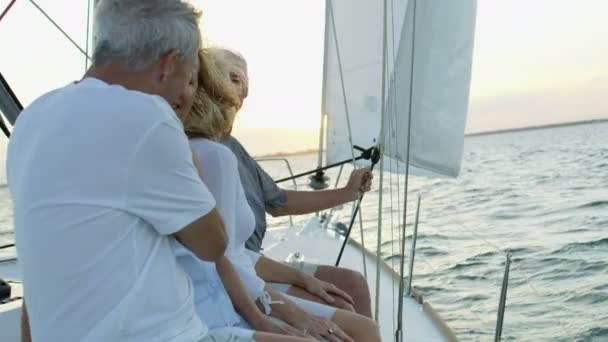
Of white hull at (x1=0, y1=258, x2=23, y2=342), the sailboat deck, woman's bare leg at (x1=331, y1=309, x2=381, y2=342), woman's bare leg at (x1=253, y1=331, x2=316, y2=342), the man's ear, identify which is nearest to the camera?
the man's ear

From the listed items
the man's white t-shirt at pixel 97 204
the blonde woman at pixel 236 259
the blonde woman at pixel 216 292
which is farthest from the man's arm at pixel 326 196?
the man's white t-shirt at pixel 97 204

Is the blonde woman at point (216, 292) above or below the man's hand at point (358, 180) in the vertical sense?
above

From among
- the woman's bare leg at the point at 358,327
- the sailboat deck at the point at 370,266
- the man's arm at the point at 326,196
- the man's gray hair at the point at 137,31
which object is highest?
the man's gray hair at the point at 137,31

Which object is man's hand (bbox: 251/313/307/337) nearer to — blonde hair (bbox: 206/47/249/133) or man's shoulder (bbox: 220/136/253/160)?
blonde hair (bbox: 206/47/249/133)

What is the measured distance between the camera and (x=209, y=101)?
5.46 ft

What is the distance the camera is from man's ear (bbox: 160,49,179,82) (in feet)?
3.70

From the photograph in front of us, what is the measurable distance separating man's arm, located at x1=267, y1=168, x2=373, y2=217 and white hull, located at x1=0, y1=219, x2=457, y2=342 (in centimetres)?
33

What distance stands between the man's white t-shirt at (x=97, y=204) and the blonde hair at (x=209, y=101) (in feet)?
1.77

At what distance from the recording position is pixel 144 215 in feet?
3.46

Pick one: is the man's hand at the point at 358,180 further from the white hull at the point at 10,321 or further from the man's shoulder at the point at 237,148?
the white hull at the point at 10,321

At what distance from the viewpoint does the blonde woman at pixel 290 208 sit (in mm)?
1969

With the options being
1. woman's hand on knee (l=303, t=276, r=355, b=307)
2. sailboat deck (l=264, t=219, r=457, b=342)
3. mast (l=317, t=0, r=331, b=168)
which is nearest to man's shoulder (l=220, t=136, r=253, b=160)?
woman's hand on knee (l=303, t=276, r=355, b=307)

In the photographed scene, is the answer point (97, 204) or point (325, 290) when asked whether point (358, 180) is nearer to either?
point (325, 290)

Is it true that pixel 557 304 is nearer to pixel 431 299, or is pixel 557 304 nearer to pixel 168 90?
pixel 431 299
